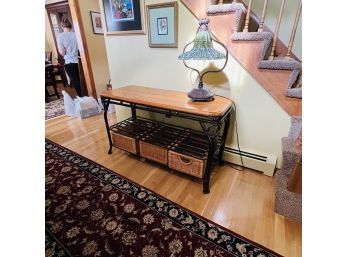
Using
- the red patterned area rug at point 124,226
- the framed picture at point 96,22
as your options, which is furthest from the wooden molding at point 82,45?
the red patterned area rug at point 124,226

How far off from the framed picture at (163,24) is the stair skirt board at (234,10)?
0.35 meters

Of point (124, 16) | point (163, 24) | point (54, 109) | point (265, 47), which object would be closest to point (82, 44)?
point (54, 109)

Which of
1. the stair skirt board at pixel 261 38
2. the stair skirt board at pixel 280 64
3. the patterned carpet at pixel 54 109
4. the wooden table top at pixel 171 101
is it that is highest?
the stair skirt board at pixel 261 38

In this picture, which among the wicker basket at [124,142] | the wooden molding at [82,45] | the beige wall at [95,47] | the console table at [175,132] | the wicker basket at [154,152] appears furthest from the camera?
the beige wall at [95,47]

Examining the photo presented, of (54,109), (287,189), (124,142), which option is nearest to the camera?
(287,189)

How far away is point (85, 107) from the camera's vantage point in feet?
10.4

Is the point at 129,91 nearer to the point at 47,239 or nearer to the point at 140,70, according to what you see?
the point at 140,70

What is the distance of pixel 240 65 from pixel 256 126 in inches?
22.2

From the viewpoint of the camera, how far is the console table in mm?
1417

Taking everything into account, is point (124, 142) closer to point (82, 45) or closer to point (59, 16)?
point (82, 45)

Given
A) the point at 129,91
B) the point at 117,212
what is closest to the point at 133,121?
Answer: the point at 129,91

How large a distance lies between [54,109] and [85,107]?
2.90ft

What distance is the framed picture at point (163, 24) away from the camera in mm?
1733

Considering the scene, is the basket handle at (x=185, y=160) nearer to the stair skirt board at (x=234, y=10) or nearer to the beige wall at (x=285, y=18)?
the stair skirt board at (x=234, y=10)
